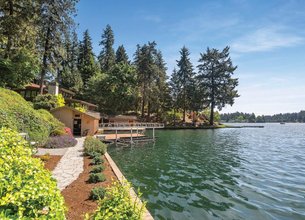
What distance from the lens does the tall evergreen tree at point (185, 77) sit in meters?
70.8

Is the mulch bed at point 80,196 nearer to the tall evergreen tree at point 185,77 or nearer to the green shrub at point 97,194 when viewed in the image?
the green shrub at point 97,194

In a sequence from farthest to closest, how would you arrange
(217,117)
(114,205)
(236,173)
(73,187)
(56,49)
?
(217,117) → (56,49) → (236,173) → (73,187) → (114,205)

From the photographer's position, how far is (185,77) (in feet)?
236

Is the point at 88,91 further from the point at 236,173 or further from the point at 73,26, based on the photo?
the point at 236,173

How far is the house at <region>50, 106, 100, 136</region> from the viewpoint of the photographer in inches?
1375

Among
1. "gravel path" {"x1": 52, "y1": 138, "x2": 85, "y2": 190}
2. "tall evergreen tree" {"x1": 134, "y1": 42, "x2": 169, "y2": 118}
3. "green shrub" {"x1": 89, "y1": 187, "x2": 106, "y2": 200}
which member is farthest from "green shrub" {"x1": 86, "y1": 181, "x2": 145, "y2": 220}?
"tall evergreen tree" {"x1": 134, "y1": 42, "x2": 169, "y2": 118}

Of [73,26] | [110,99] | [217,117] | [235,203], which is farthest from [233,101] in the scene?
[235,203]

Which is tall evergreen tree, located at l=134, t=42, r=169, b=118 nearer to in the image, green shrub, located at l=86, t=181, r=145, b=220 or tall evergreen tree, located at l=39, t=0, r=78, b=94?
tall evergreen tree, located at l=39, t=0, r=78, b=94

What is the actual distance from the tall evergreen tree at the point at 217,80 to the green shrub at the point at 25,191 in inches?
2763

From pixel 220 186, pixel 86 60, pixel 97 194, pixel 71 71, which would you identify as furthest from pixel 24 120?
pixel 86 60

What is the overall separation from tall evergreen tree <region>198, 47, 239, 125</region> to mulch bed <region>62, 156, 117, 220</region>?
207 ft

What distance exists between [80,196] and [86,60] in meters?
62.6

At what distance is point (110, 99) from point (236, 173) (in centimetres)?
4357

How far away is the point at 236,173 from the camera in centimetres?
1656
